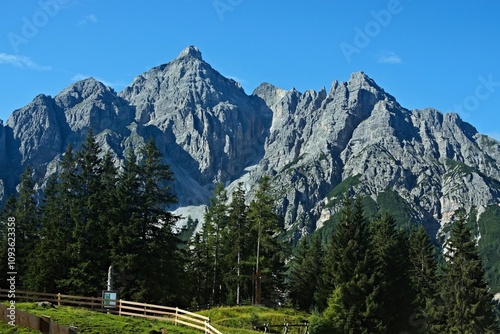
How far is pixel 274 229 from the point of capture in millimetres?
58844

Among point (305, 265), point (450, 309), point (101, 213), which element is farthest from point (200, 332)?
point (305, 265)

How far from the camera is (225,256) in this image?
62750 millimetres

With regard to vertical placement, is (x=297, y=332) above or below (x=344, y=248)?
below

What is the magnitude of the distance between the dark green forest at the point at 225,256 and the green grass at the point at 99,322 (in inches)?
454

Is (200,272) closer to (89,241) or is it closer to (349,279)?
(89,241)

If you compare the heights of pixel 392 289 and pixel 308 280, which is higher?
pixel 392 289

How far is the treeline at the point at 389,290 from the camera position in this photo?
4588cm

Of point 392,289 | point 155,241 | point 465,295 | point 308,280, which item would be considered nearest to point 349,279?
point 392,289

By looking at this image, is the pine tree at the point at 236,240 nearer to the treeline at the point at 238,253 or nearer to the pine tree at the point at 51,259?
the treeline at the point at 238,253

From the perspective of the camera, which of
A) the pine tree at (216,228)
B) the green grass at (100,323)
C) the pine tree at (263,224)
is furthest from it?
the pine tree at (216,228)

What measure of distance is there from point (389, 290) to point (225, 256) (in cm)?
2130

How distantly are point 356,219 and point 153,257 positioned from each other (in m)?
20.1

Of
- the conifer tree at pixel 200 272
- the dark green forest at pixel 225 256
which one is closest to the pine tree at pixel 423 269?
the dark green forest at pixel 225 256

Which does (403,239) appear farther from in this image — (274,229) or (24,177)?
(24,177)
